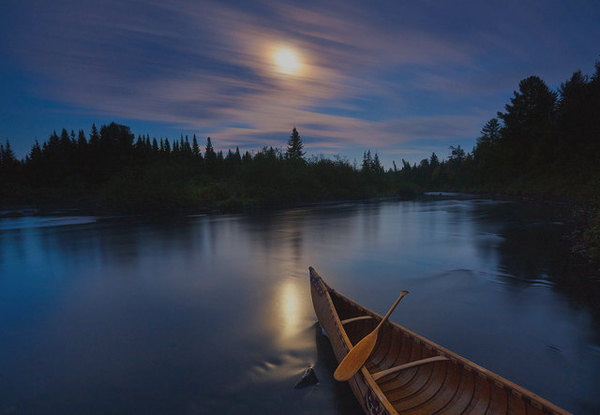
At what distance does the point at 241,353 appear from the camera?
538cm

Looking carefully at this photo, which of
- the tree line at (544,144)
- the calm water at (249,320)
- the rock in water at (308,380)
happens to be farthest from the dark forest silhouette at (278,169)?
the rock in water at (308,380)

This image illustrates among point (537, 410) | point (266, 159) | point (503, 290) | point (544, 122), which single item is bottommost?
point (503, 290)

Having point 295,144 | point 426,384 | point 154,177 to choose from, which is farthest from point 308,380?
point 295,144

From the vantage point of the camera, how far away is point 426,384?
3.54m

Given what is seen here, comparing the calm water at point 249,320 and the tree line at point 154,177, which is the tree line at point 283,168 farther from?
the calm water at point 249,320

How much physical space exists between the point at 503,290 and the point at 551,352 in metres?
3.35

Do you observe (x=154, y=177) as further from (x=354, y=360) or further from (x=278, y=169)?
(x=354, y=360)

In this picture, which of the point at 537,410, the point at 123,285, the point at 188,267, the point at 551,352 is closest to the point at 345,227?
the point at 188,267

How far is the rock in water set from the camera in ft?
14.4

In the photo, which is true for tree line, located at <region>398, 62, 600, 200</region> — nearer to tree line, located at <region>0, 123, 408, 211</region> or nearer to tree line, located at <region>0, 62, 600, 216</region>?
tree line, located at <region>0, 62, 600, 216</region>

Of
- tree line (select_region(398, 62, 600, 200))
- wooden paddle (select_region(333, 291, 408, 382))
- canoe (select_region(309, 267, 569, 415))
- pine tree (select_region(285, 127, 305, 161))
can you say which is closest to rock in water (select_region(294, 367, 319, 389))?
canoe (select_region(309, 267, 569, 415))

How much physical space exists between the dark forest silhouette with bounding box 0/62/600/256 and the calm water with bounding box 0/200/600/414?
968 inches

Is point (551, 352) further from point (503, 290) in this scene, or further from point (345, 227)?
point (345, 227)

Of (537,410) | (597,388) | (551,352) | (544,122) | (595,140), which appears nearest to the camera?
(537,410)
